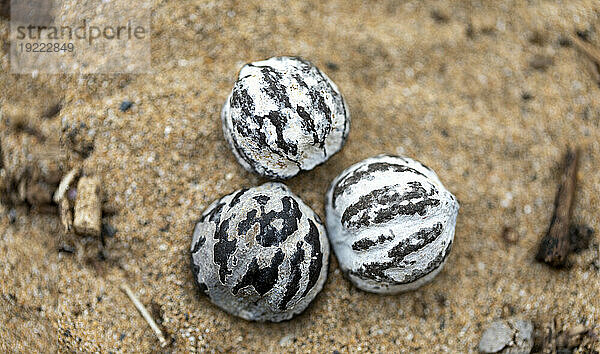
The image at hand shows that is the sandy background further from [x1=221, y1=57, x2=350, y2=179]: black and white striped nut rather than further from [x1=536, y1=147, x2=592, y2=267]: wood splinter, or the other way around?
[x1=221, y1=57, x2=350, y2=179]: black and white striped nut

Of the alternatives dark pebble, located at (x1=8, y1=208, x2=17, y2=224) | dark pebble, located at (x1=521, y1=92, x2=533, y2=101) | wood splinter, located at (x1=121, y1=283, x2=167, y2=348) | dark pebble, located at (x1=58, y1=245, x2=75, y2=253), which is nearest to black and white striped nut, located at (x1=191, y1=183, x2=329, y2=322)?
wood splinter, located at (x1=121, y1=283, x2=167, y2=348)

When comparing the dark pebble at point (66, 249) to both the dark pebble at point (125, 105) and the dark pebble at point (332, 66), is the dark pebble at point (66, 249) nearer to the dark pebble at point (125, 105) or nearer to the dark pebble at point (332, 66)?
the dark pebble at point (125, 105)

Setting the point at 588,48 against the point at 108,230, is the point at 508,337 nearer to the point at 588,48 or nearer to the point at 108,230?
the point at 588,48

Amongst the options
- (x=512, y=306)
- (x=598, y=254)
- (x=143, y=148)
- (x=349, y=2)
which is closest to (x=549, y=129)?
(x=598, y=254)

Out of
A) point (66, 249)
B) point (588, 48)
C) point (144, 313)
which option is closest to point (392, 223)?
point (144, 313)

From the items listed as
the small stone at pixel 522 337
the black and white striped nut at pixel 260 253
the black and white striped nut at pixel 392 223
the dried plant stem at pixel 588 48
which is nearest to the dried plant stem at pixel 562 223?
the small stone at pixel 522 337

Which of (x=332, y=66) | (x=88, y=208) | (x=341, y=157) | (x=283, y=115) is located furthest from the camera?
(x=332, y=66)

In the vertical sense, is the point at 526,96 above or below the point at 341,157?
Answer: above
